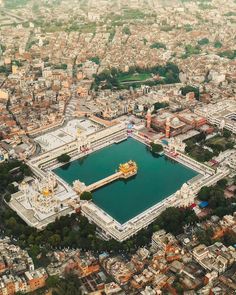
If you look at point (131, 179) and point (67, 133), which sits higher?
point (67, 133)

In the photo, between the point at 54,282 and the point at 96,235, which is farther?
the point at 96,235

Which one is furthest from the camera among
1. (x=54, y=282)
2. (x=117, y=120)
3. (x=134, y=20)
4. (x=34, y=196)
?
(x=134, y=20)

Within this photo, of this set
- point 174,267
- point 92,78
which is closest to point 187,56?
point 92,78

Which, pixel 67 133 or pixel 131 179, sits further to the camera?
pixel 67 133

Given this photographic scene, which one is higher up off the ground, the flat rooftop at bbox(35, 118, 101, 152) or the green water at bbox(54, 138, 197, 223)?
the flat rooftop at bbox(35, 118, 101, 152)

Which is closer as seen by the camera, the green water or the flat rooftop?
the green water

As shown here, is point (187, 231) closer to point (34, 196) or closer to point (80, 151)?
point (34, 196)

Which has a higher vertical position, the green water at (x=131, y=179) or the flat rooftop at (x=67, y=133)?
the flat rooftop at (x=67, y=133)

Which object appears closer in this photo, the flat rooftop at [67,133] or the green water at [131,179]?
the green water at [131,179]
